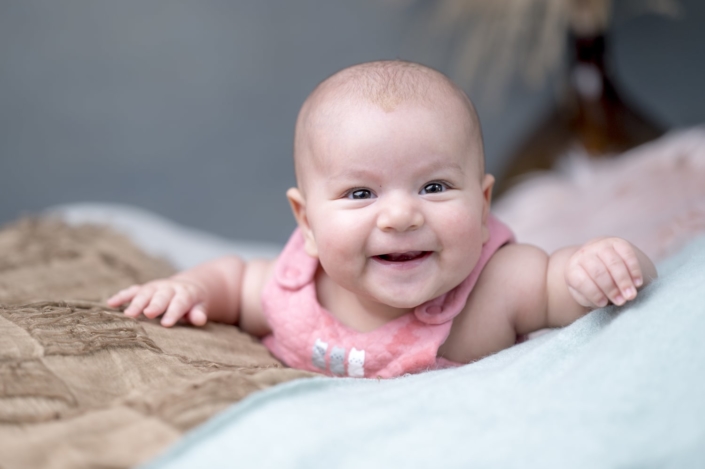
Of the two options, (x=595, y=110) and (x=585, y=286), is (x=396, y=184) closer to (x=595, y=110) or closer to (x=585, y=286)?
(x=585, y=286)

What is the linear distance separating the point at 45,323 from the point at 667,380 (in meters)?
0.71

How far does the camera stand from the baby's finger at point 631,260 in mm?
856

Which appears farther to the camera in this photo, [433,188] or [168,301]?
[168,301]

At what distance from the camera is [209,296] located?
115cm

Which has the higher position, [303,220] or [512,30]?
[512,30]

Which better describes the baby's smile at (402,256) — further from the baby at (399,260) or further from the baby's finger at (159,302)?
the baby's finger at (159,302)

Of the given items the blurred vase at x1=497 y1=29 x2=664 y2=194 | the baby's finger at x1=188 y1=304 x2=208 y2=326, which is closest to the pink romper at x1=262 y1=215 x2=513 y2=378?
the baby's finger at x1=188 y1=304 x2=208 y2=326

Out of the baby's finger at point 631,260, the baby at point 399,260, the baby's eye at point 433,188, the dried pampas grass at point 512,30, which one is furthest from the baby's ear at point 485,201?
the dried pampas grass at point 512,30

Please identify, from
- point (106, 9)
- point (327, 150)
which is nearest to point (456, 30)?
point (106, 9)

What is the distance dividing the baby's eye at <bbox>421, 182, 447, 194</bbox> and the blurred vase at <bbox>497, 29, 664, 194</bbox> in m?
1.40

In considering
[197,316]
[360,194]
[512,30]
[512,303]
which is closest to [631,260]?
[512,303]

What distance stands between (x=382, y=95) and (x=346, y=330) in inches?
13.7

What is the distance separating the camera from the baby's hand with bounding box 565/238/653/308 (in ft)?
2.81

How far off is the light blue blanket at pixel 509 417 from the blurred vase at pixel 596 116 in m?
1.56
